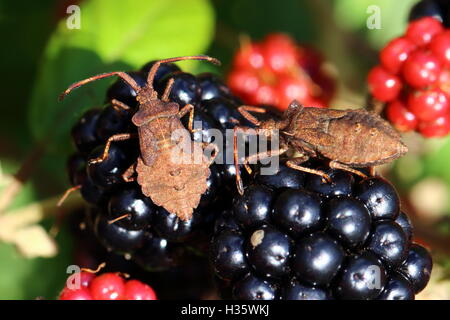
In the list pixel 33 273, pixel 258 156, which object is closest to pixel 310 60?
pixel 258 156

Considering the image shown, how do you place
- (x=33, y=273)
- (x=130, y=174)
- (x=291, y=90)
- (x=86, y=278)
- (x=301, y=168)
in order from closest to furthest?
(x=301, y=168), (x=130, y=174), (x=86, y=278), (x=33, y=273), (x=291, y=90)

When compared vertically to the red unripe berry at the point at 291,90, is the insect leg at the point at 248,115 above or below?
above

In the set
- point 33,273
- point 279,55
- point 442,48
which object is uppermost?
point 442,48

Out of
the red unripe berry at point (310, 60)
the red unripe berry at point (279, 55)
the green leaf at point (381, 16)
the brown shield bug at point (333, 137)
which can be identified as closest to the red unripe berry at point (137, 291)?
the brown shield bug at point (333, 137)

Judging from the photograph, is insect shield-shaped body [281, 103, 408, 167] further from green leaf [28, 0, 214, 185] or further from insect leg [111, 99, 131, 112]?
green leaf [28, 0, 214, 185]

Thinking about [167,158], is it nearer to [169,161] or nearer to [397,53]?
[169,161]

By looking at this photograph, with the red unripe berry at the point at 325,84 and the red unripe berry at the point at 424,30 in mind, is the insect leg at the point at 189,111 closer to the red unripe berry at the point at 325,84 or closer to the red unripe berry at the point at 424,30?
the red unripe berry at the point at 424,30

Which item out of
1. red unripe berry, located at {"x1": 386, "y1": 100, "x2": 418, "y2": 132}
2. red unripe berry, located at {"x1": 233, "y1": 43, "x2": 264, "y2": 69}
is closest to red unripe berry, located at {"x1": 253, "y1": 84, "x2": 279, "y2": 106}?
red unripe berry, located at {"x1": 233, "y1": 43, "x2": 264, "y2": 69}

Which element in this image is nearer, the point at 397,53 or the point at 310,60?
the point at 397,53
